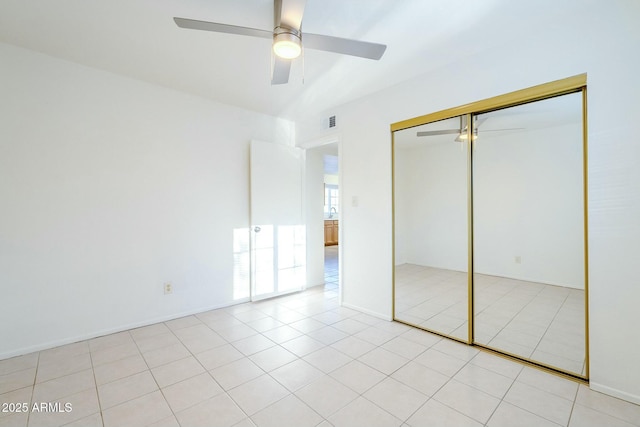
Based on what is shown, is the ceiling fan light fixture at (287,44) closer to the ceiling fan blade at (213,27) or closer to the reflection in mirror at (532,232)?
the ceiling fan blade at (213,27)

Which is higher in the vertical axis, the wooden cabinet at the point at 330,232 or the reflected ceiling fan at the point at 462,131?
the reflected ceiling fan at the point at 462,131

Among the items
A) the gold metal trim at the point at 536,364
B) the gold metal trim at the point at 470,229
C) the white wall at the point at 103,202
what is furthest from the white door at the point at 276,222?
the gold metal trim at the point at 536,364

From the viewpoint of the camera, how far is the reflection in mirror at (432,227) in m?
2.61

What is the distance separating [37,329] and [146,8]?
108 inches

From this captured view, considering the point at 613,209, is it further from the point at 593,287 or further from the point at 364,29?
the point at 364,29

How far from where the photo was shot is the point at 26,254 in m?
2.33

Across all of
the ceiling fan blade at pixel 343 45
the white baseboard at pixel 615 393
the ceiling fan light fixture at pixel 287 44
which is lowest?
the white baseboard at pixel 615 393

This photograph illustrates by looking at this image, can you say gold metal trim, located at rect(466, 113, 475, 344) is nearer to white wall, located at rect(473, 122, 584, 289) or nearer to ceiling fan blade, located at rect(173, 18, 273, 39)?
white wall, located at rect(473, 122, 584, 289)

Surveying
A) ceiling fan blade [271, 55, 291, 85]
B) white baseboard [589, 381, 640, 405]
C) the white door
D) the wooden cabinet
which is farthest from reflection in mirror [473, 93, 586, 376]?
the wooden cabinet

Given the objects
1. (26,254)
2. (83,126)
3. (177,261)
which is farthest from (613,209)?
(26,254)

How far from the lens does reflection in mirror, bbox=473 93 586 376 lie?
2.02 metres

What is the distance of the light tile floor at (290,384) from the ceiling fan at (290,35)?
222 cm

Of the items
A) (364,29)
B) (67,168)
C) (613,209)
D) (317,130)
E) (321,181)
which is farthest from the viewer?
(321,181)

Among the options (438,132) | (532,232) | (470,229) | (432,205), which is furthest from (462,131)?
(532,232)
